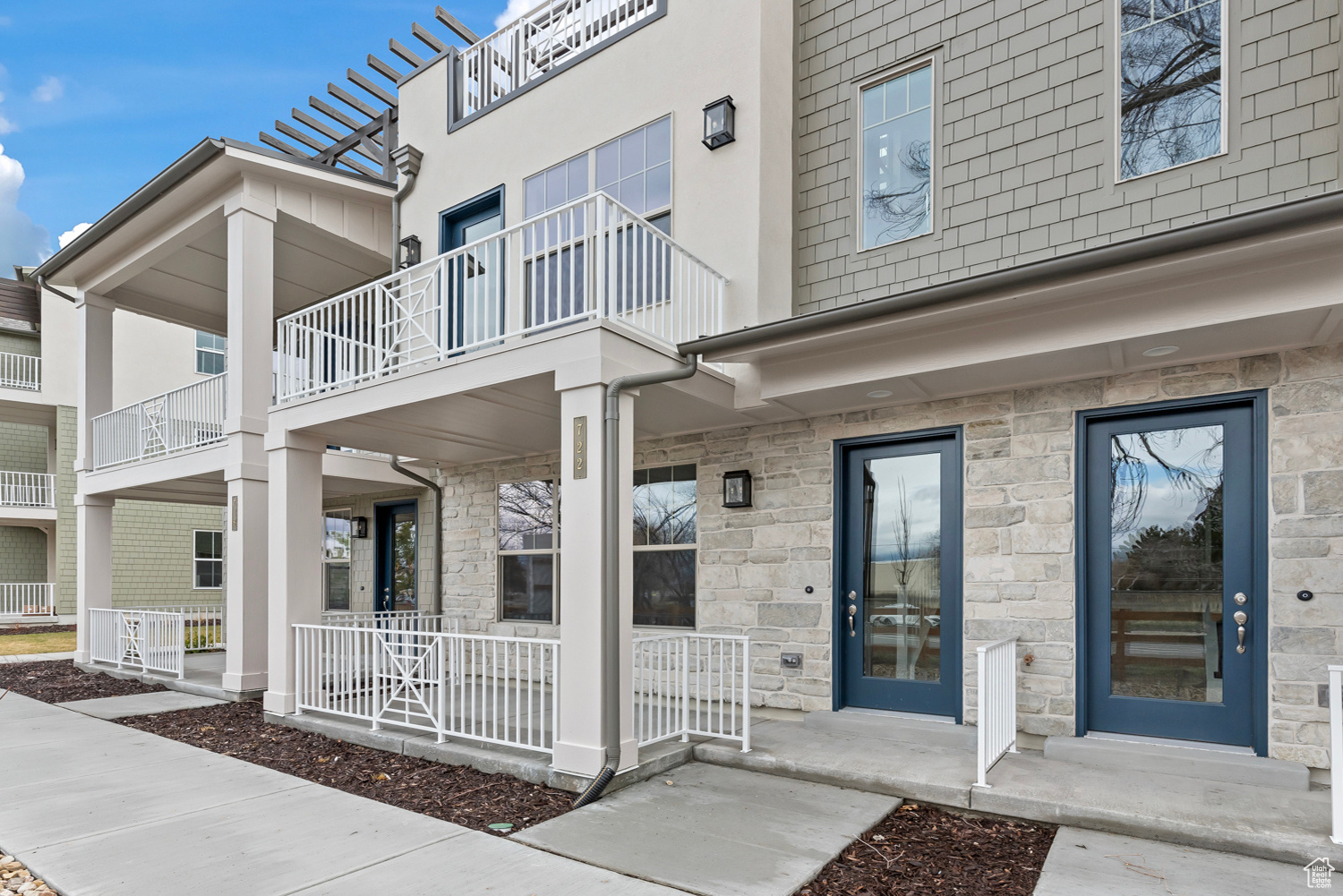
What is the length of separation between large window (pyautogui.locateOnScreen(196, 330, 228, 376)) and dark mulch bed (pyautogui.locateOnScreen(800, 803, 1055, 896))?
19.1 meters

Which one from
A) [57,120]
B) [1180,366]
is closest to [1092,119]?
[1180,366]

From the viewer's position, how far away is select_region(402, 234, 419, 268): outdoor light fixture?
894cm

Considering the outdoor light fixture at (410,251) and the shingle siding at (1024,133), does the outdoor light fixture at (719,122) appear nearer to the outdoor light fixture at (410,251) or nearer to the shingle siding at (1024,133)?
the shingle siding at (1024,133)

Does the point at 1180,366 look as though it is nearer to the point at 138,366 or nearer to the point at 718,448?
A: the point at 718,448

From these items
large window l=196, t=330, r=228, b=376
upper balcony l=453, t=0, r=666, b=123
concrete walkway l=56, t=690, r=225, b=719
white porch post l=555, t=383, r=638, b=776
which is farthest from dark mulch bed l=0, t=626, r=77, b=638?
white porch post l=555, t=383, r=638, b=776

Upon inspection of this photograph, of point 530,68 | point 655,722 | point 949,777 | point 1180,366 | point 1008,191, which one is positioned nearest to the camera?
point 949,777

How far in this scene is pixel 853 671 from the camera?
6152 millimetres

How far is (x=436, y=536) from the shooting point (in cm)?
926

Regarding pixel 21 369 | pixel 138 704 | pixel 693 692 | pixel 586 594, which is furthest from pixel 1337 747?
pixel 21 369

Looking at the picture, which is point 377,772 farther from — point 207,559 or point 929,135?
point 207,559

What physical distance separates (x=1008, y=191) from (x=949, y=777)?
3880mm

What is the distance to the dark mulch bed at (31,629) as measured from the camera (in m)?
15.8

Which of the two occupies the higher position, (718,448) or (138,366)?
(138,366)

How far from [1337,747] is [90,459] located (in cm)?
1320
